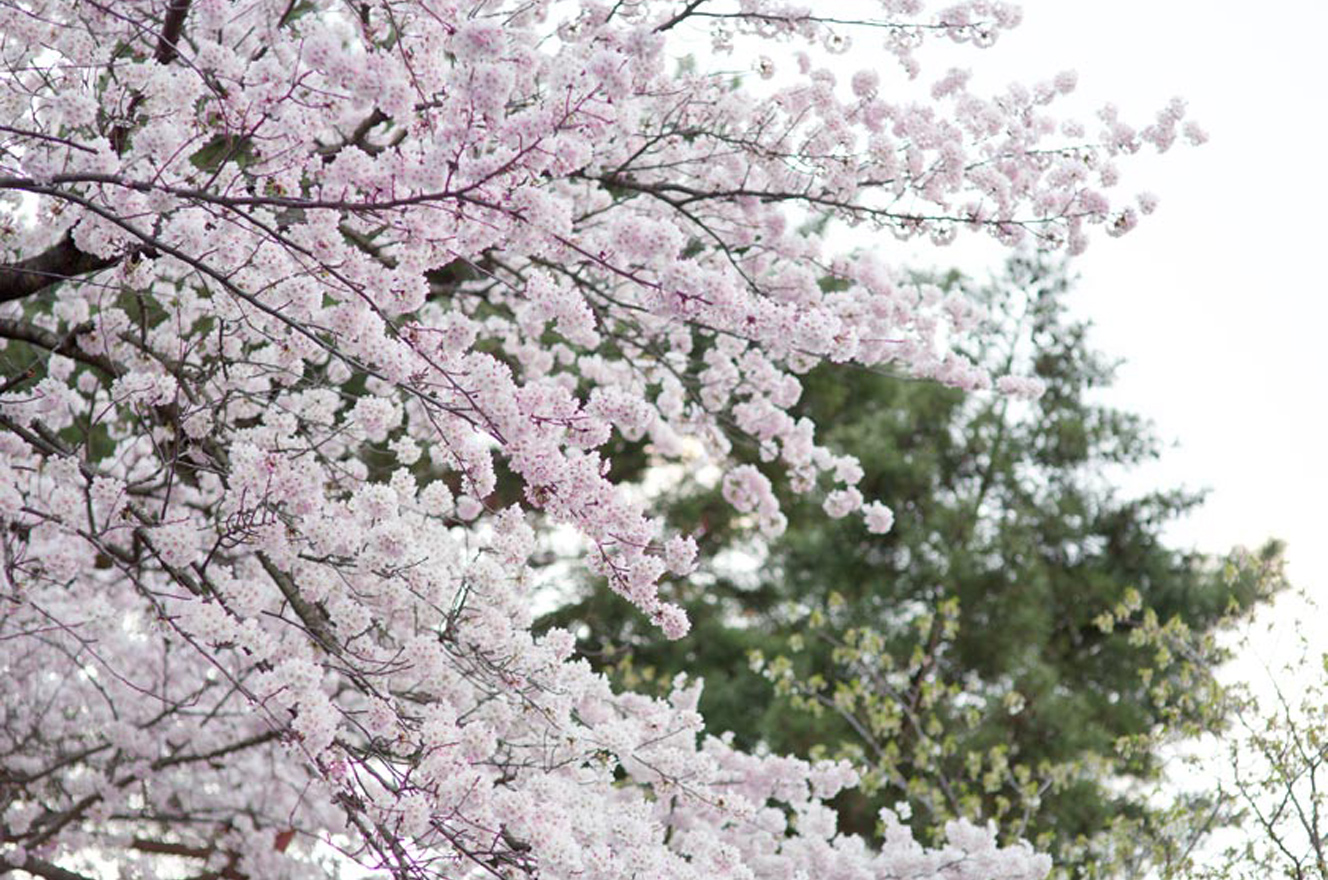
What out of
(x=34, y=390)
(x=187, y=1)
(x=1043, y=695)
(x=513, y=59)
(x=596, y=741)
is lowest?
(x=596, y=741)

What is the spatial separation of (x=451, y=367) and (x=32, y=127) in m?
1.49

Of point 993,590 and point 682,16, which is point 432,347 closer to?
point 682,16

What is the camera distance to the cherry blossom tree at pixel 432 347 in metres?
3.26

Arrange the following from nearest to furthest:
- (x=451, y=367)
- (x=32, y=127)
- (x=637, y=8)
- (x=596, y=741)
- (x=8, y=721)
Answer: (x=451, y=367)
(x=32, y=127)
(x=596, y=741)
(x=637, y=8)
(x=8, y=721)

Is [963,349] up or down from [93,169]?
up

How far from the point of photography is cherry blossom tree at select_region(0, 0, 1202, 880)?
3264 millimetres

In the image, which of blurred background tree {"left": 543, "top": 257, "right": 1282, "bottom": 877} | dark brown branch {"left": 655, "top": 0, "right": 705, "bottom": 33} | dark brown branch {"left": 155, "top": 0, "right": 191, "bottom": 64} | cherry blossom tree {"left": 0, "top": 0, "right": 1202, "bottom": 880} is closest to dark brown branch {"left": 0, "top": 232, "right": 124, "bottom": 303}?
cherry blossom tree {"left": 0, "top": 0, "right": 1202, "bottom": 880}

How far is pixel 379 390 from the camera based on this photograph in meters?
5.28

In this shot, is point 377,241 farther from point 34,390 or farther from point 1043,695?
point 1043,695

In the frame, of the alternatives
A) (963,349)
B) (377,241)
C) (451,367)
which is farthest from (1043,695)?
(451,367)

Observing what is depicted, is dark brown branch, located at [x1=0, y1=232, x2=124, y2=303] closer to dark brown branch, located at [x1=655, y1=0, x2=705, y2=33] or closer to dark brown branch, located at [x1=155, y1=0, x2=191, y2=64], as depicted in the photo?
dark brown branch, located at [x1=155, y1=0, x2=191, y2=64]

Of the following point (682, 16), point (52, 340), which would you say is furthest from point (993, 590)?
point (52, 340)

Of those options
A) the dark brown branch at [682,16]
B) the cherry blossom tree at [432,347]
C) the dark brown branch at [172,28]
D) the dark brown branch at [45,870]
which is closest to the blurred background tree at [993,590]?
the cherry blossom tree at [432,347]

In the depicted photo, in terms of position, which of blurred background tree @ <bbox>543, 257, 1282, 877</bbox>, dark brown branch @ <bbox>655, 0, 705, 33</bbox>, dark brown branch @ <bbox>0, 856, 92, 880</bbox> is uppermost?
blurred background tree @ <bbox>543, 257, 1282, 877</bbox>
